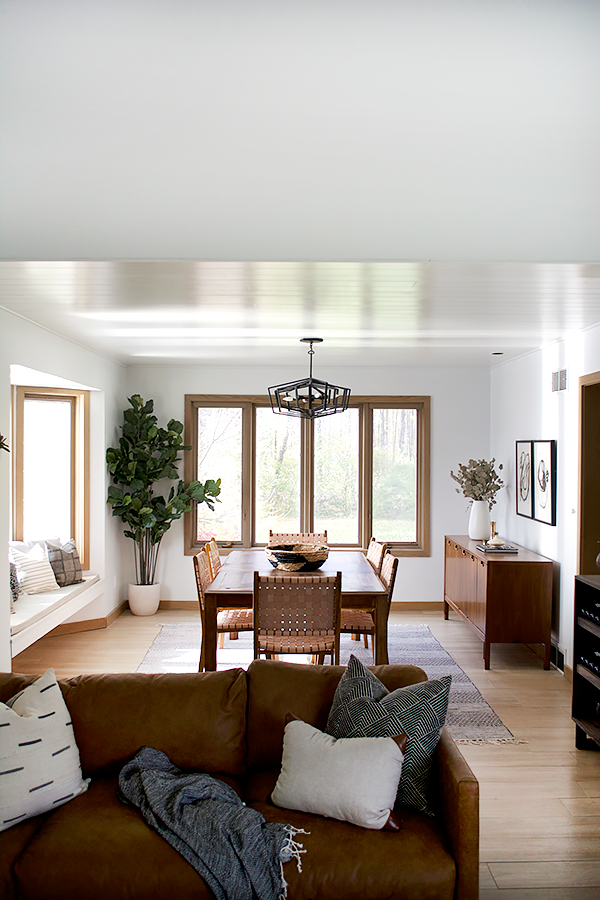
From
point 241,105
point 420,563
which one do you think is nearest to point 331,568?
point 420,563

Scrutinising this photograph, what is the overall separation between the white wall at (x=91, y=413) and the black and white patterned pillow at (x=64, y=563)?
14.1 inches

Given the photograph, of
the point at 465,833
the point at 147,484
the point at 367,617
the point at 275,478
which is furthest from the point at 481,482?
the point at 465,833

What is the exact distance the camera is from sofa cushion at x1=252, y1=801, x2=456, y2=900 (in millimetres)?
1990

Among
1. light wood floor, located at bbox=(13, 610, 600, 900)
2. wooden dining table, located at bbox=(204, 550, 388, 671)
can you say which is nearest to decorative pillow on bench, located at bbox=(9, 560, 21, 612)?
light wood floor, located at bbox=(13, 610, 600, 900)

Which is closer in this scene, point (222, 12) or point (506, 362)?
point (222, 12)

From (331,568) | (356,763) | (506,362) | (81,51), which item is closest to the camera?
(356,763)

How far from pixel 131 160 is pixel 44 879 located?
98.1 inches

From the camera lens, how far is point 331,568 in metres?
4.91

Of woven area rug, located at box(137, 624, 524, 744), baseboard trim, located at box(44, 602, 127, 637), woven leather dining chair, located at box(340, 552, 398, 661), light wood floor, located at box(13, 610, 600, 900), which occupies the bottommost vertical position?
light wood floor, located at box(13, 610, 600, 900)

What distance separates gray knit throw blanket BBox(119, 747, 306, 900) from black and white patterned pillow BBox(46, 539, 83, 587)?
3507 mm

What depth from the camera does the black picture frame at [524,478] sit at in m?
5.58

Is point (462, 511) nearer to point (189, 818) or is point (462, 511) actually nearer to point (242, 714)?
point (242, 714)

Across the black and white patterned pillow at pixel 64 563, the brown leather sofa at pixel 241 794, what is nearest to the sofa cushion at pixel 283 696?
the brown leather sofa at pixel 241 794

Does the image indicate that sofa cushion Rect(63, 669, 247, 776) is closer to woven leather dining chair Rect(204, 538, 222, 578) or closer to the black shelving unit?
the black shelving unit
